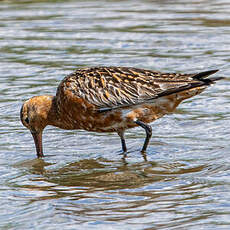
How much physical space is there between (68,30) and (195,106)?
6.78 m

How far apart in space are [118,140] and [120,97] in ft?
3.50

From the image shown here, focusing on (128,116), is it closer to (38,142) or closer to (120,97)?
(120,97)

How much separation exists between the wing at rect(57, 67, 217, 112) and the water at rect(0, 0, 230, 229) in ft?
2.33

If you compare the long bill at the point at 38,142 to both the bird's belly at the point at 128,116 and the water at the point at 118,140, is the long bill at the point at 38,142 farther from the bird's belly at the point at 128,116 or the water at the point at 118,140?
the bird's belly at the point at 128,116

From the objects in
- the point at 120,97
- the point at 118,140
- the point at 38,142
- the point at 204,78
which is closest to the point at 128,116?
the point at 120,97

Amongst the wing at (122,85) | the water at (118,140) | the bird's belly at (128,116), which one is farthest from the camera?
the bird's belly at (128,116)

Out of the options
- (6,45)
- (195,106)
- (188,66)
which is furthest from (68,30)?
(195,106)

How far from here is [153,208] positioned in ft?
22.2

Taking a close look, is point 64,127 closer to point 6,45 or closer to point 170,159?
point 170,159

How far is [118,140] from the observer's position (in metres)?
10.1

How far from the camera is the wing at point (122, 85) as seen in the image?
9.17m

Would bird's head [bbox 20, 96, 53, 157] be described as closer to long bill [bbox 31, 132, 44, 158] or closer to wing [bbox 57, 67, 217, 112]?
long bill [bbox 31, 132, 44, 158]

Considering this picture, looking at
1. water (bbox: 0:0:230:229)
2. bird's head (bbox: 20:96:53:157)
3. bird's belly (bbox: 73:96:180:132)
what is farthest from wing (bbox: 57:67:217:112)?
water (bbox: 0:0:230:229)

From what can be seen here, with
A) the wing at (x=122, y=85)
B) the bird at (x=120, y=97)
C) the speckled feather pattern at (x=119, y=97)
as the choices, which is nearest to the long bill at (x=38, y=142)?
the bird at (x=120, y=97)
